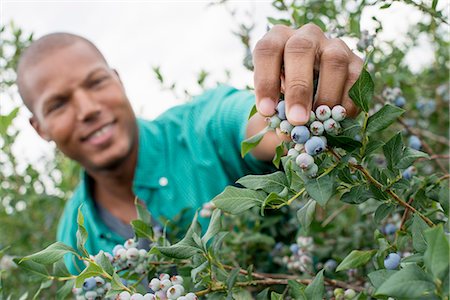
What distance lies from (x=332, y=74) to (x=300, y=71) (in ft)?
0.16

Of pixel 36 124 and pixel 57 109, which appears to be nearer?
pixel 57 109

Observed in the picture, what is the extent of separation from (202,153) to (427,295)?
4.88ft

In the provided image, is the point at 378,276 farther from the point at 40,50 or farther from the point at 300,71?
the point at 40,50

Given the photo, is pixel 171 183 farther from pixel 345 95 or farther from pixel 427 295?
pixel 427 295

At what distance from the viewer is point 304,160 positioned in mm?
717

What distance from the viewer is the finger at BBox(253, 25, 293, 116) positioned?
2.67 ft

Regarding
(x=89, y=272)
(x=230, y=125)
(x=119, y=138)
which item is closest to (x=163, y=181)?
(x=119, y=138)

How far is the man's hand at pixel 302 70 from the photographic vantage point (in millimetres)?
765

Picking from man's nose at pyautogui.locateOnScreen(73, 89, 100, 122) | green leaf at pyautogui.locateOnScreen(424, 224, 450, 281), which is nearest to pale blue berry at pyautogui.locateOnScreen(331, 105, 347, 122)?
green leaf at pyautogui.locateOnScreen(424, 224, 450, 281)

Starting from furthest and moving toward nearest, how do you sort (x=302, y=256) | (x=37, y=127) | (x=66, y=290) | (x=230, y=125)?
(x=37, y=127), (x=230, y=125), (x=302, y=256), (x=66, y=290)

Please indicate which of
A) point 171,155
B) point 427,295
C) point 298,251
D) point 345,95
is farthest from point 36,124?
point 427,295

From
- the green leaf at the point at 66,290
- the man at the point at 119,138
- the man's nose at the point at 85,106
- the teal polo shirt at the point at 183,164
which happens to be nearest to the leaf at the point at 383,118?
the green leaf at the point at 66,290

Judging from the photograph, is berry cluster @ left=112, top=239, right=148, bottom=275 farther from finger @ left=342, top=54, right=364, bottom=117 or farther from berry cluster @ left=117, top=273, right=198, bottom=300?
finger @ left=342, top=54, right=364, bottom=117

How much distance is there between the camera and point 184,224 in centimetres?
172
